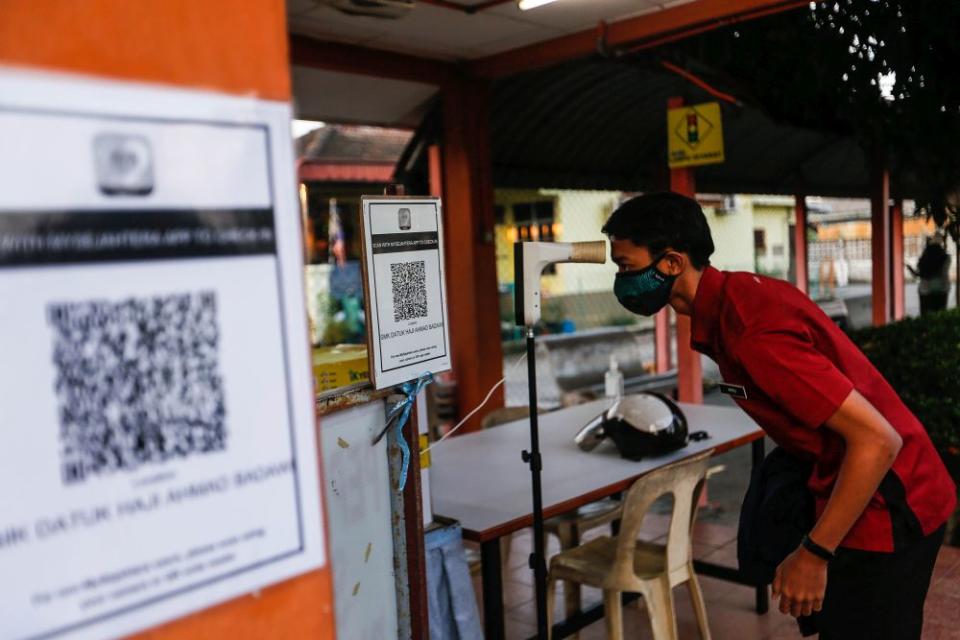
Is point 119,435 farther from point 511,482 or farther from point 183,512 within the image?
point 511,482

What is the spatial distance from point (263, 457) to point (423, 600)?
1.33 metres

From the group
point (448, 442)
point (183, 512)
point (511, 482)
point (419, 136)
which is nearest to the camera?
point (183, 512)

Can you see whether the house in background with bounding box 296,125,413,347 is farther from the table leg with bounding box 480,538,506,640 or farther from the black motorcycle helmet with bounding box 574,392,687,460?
the table leg with bounding box 480,538,506,640

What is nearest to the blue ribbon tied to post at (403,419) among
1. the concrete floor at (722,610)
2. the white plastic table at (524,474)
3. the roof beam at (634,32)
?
the white plastic table at (524,474)

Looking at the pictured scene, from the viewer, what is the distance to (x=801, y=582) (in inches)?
74.9

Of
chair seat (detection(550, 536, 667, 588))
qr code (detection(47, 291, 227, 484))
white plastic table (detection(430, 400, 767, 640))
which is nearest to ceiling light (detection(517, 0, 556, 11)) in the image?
white plastic table (detection(430, 400, 767, 640))

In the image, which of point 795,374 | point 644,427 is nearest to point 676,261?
point 795,374

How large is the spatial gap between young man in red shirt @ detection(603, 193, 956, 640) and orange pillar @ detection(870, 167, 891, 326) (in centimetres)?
809

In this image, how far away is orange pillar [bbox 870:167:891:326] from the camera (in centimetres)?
930

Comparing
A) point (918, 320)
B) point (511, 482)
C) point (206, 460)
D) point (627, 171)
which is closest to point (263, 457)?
point (206, 460)

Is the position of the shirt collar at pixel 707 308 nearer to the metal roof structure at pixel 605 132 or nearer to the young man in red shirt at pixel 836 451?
the young man in red shirt at pixel 836 451

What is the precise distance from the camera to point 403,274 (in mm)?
2129

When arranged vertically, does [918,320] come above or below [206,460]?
below

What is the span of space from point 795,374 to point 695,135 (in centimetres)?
382
